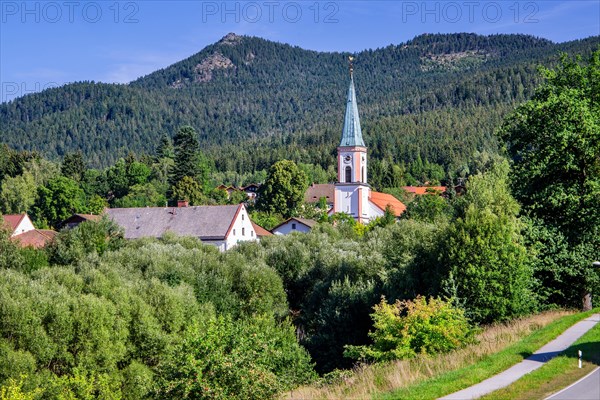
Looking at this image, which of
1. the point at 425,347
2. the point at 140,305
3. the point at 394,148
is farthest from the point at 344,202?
the point at 394,148

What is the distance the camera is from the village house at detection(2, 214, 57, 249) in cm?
5495

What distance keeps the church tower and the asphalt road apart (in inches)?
2899

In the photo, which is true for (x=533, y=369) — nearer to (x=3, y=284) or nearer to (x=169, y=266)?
(x=3, y=284)

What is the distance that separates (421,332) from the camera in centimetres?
2542

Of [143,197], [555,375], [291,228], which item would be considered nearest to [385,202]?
[291,228]

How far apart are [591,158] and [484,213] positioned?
5305 millimetres

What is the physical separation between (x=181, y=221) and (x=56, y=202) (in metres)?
32.1

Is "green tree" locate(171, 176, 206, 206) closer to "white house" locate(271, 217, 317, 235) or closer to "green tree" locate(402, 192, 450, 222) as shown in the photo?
"white house" locate(271, 217, 317, 235)

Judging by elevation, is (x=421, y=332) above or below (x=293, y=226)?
below

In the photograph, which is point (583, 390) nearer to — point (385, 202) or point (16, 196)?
point (385, 202)

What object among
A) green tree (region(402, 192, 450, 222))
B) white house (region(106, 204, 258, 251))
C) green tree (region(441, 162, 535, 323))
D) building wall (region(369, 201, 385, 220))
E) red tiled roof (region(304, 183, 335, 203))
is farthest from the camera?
red tiled roof (region(304, 183, 335, 203))

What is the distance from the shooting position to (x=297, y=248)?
1961 inches

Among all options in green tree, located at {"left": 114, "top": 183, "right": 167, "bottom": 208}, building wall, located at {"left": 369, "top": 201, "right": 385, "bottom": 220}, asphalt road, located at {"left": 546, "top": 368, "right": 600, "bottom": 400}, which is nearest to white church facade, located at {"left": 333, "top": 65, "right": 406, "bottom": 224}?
building wall, located at {"left": 369, "top": 201, "right": 385, "bottom": 220}

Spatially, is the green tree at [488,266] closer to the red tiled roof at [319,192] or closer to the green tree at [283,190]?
the green tree at [283,190]
